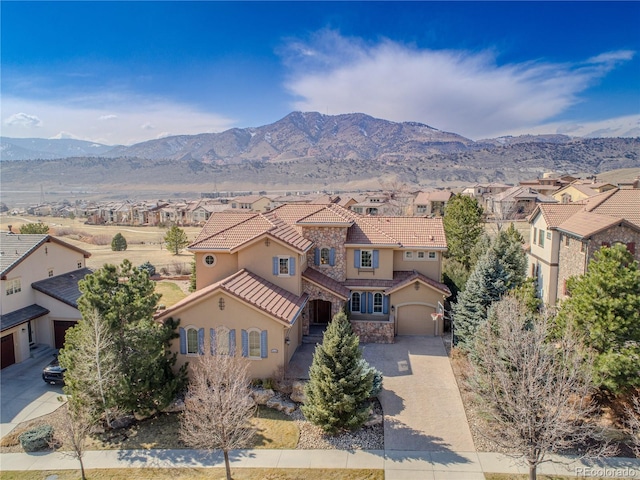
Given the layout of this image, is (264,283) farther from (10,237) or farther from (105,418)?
(10,237)

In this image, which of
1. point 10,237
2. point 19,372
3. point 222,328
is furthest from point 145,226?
point 222,328

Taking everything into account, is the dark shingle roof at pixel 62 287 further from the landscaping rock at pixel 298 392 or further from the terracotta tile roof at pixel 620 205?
the terracotta tile roof at pixel 620 205

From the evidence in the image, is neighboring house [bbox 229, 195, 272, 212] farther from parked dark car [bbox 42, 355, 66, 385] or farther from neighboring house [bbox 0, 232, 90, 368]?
parked dark car [bbox 42, 355, 66, 385]

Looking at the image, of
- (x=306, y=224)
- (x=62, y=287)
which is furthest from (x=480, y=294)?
(x=62, y=287)

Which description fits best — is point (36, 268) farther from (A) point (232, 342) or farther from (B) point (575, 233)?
(B) point (575, 233)

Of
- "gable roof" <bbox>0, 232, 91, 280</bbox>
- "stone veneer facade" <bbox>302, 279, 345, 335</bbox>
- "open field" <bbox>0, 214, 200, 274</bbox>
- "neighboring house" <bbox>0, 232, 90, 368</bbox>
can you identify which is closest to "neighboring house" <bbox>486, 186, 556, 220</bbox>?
"open field" <bbox>0, 214, 200, 274</bbox>

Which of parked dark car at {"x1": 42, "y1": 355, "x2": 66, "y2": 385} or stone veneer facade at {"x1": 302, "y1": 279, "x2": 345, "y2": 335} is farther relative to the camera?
stone veneer facade at {"x1": 302, "y1": 279, "x2": 345, "y2": 335}
